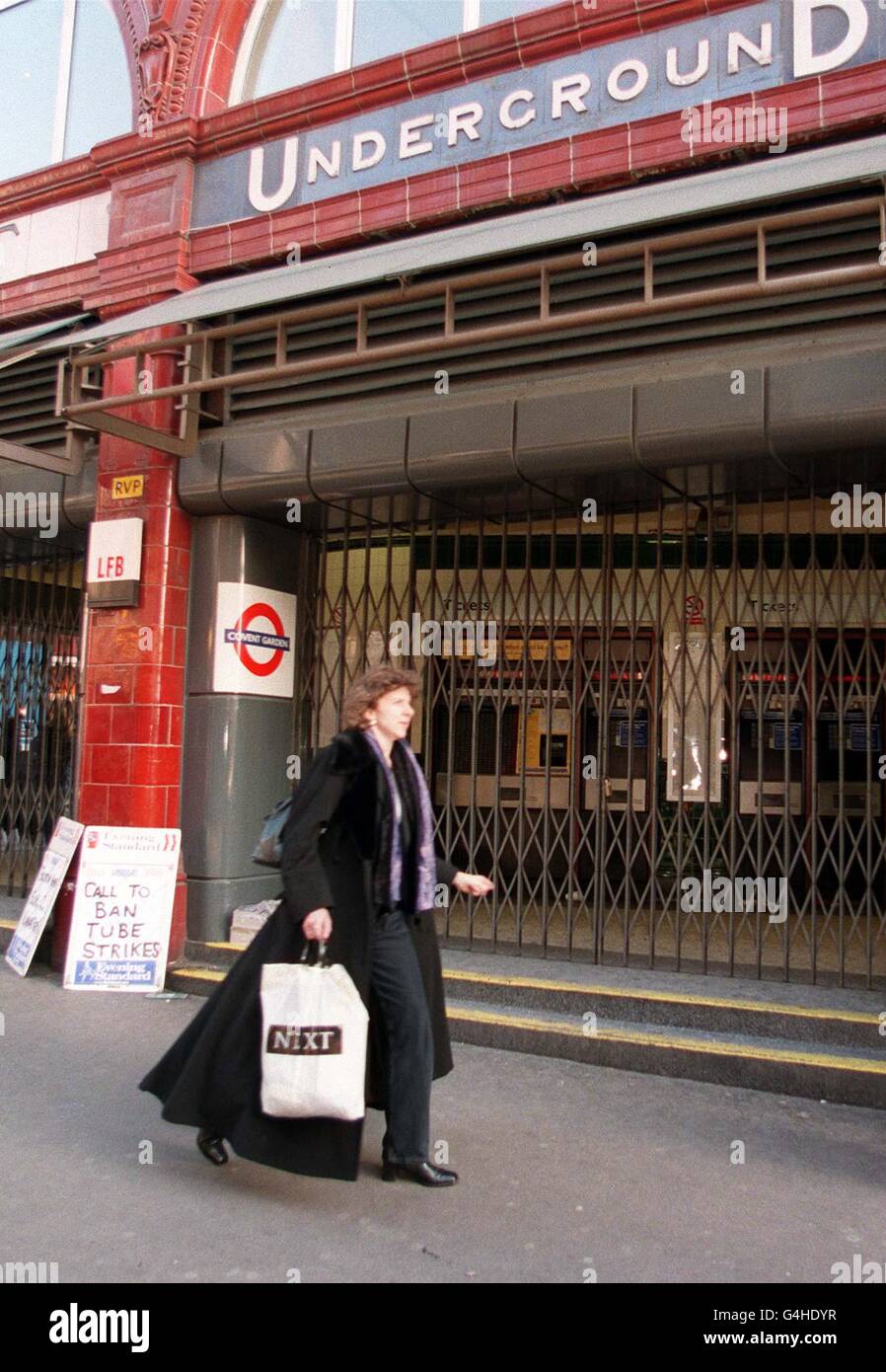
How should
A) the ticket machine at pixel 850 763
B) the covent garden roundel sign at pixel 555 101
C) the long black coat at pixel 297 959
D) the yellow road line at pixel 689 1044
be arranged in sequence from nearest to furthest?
the long black coat at pixel 297 959 < the yellow road line at pixel 689 1044 < the covent garden roundel sign at pixel 555 101 < the ticket machine at pixel 850 763

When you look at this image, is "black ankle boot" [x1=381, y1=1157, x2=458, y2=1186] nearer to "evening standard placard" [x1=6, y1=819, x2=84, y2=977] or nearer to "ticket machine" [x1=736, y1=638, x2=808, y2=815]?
"evening standard placard" [x1=6, y1=819, x2=84, y2=977]

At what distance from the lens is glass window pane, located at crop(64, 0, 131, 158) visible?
29.1 ft

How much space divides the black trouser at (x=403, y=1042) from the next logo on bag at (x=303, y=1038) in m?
0.39

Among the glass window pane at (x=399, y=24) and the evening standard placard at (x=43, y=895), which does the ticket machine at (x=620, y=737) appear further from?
the glass window pane at (x=399, y=24)

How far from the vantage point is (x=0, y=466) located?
343 inches

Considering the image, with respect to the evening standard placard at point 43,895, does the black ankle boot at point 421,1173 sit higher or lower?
lower

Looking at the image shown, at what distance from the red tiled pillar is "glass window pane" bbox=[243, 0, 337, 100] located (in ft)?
7.40

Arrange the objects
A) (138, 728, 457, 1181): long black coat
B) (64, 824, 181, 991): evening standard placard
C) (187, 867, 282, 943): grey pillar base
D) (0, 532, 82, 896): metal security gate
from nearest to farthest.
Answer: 1. (138, 728, 457, 1181): long black coat
2. (64, 824, 181, 991): evening standard placard
3. (187, 867, 282, 943): grey pillar base
4. (0, 532, 82, 896): metal security gate

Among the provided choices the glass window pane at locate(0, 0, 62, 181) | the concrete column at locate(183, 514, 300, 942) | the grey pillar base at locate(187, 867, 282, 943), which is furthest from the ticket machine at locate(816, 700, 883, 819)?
the glass window pane at locate(0, 0, 62, 181)

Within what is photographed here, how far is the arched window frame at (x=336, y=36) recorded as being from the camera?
730 centimetres

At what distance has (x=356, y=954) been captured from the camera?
3.93m

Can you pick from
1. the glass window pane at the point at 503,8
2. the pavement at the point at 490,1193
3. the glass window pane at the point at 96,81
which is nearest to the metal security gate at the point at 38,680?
the glass window pane at the point at 96,81

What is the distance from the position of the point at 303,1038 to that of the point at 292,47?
300 inches

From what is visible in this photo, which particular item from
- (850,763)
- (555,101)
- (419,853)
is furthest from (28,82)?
(850,763)
